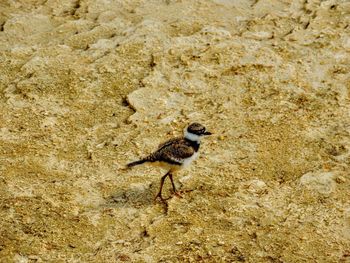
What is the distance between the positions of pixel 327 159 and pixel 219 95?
1.71 meters

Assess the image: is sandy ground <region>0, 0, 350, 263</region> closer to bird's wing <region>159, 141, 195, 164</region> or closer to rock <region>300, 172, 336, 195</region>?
rock <region>300, 172, 336, 195</region>

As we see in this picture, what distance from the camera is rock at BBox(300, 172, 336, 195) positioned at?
659 centimetres

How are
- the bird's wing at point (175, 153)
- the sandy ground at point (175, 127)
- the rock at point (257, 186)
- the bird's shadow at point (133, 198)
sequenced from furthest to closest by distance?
1. the rock at point (257, 186)
2. the bird's shadow at point (133, 198)
3. the bird's wing at point (175, 153)
4. the sandy ground at point (175, 127)

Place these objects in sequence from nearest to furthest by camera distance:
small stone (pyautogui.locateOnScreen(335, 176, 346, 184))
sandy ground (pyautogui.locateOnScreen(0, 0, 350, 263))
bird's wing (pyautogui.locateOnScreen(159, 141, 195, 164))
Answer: sandy ground (pyautogui.locateOnScreen(0, 0, 350, 263)) < bird's wing (pyautogui.locateOnScreen(159, 141, 195, 164)) < small stone (pyautogui.locateOnScreen(335, 176, 346, 184))

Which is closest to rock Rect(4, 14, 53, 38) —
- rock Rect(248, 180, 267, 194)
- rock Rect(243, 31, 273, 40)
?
rock Rect(243, 31, 273, 40)

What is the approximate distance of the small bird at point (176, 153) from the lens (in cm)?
625

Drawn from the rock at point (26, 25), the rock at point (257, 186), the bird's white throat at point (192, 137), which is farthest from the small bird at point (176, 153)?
the rock at point (26, 25)

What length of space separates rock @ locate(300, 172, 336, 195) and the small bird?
1.22 metres

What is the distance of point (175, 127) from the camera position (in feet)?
24.9

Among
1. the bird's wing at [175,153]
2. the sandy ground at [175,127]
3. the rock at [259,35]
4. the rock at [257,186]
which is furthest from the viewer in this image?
the rock at [259,35]

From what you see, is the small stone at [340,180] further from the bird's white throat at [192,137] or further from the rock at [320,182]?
the bird's white throat at [192,137]

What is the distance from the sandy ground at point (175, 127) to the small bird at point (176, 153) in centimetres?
36

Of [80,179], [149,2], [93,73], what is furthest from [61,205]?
[149,2]

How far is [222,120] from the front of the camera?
7672 mm
